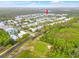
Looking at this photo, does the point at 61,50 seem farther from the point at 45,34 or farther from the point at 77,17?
the point at 77,17

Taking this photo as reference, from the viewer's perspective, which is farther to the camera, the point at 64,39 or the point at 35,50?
the point at 64,39

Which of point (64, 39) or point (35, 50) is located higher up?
point (64, 39)

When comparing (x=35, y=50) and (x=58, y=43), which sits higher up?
(x=58, y=43)

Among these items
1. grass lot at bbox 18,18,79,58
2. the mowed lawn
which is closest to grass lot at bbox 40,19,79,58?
grass lot at bbox 18,18,79,58

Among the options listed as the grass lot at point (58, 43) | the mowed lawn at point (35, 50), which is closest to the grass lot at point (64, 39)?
the grass lot at point (58, 43)

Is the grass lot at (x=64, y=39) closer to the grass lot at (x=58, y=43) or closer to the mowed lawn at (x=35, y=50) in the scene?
the grass lot at (x=58, y=43)

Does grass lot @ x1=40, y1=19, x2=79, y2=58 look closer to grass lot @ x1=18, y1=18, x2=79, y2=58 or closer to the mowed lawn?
grass lot @ x1=18, y1=18, x2=79, y2=58

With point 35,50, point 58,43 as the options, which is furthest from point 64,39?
point 35,50

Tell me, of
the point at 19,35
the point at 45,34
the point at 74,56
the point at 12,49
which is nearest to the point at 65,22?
the point at 45,34

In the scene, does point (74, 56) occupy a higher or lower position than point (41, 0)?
lower

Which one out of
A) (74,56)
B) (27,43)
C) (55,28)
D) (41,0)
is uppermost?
(41,0)

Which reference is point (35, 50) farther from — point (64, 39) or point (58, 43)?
point (64, 39)
